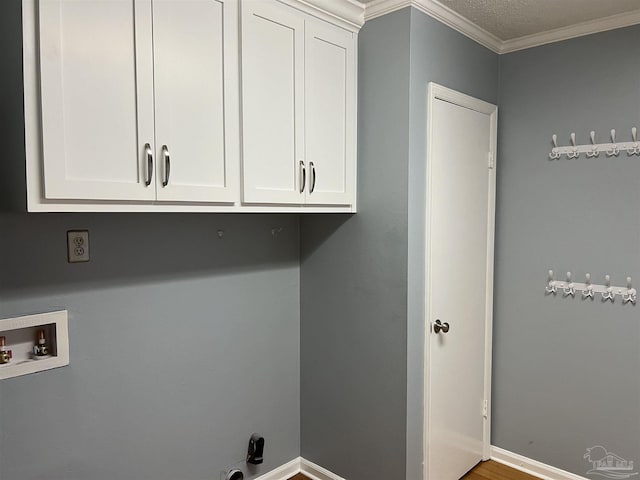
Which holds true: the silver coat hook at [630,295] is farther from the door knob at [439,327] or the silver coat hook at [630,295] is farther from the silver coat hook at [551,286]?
the door knob at [439,327]

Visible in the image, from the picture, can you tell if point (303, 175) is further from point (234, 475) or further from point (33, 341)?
point (234, 475)

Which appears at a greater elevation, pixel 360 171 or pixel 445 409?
pixel 360 171

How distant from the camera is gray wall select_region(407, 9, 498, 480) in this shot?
2.10 meters

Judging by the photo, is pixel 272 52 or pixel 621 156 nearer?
pixel 272 52

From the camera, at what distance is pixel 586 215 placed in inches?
94.6

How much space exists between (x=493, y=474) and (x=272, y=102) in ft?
7.62

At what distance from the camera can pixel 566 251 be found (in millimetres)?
2475

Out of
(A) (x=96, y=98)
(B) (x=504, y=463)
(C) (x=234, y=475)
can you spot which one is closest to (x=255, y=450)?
(C) (x=234, y=475)

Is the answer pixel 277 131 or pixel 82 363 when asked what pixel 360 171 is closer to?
pixel 277 131

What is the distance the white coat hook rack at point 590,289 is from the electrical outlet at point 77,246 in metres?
2.26

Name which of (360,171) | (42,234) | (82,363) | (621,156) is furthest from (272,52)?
(621,156)

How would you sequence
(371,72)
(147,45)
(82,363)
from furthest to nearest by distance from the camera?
(371,72)
(82,363)
(147,45)

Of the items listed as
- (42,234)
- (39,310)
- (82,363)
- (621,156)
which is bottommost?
(82,363)

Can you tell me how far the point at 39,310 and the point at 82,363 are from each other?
0.26 metres
